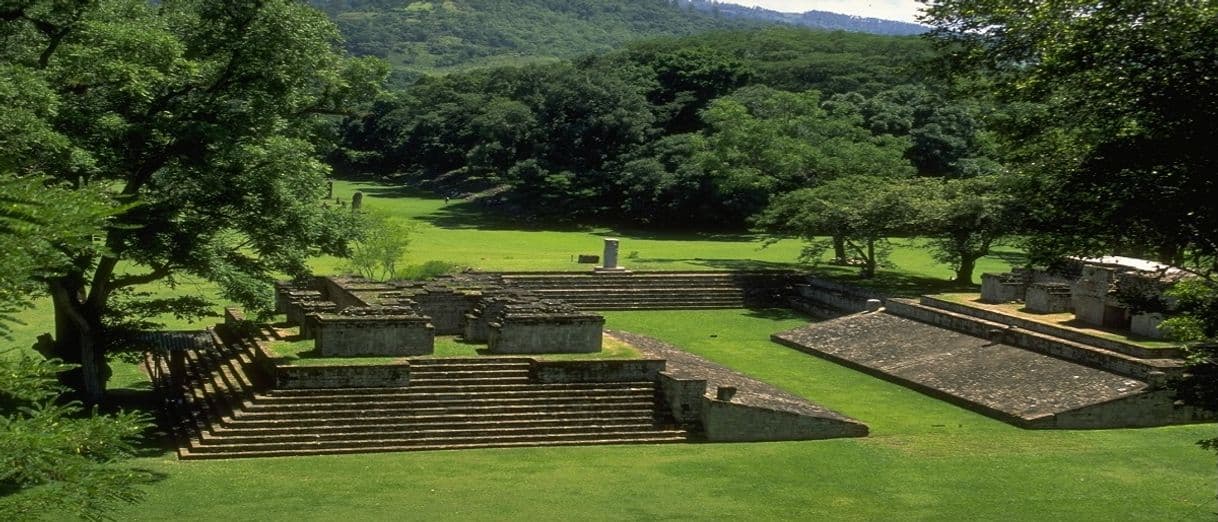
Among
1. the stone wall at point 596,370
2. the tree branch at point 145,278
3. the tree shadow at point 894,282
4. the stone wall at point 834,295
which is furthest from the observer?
the tree shadow at point 894,282

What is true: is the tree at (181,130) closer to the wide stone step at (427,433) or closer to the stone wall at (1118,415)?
the wide stone step at (427,433)

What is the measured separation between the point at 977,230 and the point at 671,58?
32.2 metres

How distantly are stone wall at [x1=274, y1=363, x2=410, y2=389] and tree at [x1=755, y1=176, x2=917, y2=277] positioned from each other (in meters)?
17.5

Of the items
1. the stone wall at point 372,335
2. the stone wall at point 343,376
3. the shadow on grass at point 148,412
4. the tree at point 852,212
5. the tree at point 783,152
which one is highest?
the tree at point 783,152

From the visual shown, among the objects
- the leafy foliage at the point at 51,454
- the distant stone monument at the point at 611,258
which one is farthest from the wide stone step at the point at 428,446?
the distant stone monument at the point at 611,258

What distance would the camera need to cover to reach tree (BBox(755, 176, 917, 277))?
3475cm

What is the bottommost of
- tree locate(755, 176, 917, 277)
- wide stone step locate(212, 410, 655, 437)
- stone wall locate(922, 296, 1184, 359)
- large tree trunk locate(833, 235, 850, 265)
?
wide stone step locate(212, 410, 655, 437)

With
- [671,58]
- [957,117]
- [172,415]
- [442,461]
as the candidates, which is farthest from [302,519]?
A: [671,58]

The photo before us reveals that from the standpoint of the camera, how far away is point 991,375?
23.6m

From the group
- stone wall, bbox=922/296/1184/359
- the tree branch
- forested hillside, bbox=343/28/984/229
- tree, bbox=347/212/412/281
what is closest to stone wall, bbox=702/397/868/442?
stone wall, bbox=922/296/1184/359

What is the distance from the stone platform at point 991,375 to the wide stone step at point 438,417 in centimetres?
610

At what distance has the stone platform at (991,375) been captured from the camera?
21.2 m

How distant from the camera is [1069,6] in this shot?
1258 centimetres

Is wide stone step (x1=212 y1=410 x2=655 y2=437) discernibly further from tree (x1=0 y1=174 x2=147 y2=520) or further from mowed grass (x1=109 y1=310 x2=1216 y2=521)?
tree (x1=0 y1=174 x2=147 y2=520)
